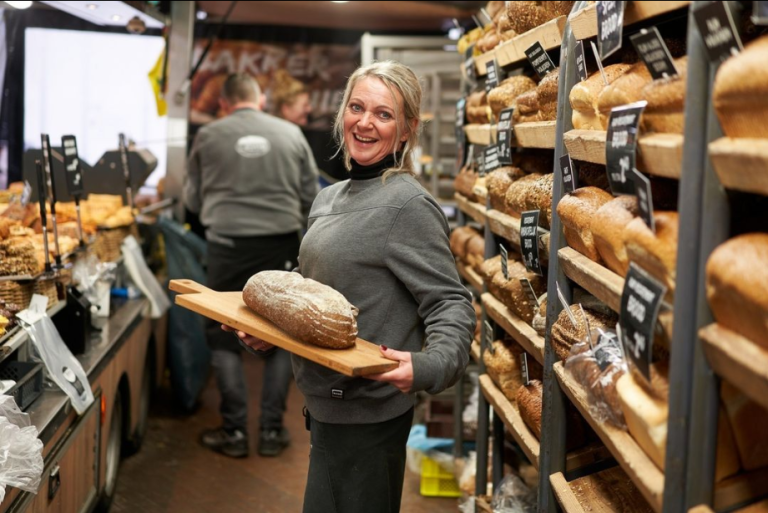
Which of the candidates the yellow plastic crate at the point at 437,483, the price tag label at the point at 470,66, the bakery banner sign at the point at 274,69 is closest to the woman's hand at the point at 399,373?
the price tag label at the point at 470,66

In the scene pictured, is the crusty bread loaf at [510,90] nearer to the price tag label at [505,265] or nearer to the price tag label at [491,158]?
the price tag label at [491,158]

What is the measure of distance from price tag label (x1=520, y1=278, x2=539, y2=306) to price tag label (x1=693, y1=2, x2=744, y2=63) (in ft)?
5.28

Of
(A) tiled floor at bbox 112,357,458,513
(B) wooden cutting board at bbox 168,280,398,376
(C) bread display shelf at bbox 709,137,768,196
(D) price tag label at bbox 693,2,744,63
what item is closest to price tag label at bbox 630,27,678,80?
(D) price tag label at bbox 693,2,744,63

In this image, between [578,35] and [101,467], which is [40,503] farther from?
[578,35]

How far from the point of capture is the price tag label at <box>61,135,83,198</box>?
4277mm

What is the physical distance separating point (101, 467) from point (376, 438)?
1.93 meters

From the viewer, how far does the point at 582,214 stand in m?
2.24

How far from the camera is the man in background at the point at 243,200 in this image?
5348mm

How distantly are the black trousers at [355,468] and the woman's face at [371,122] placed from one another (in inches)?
29.3

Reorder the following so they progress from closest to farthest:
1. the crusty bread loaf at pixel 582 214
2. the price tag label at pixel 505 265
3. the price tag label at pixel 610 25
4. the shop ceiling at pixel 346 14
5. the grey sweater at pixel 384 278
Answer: the price tag label at pixel 610 25
the crusty bread loaf at pixel 582 214
the grey sweater at pixel 384 278
the price tag label at pixel 505 265
the shop ceiling at pixel 346 14

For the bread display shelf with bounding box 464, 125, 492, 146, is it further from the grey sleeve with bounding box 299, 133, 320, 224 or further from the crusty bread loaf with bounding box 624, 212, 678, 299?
the crusty bread loaf with bounding box 624, 212, 678, 299

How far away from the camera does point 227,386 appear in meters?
5.24

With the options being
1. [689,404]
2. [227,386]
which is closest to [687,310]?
[689,404]

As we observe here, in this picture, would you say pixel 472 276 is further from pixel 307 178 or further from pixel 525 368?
pixel 307 178
